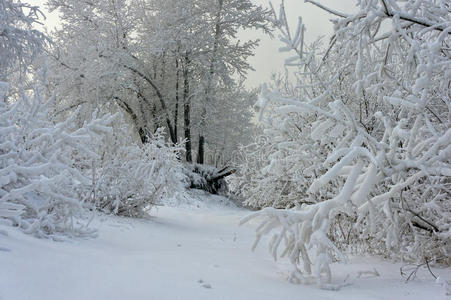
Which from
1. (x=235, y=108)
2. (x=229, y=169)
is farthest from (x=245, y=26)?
(x=229, y=169)

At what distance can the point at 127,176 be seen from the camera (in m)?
5.61

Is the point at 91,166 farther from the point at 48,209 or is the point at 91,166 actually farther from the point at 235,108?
the point at 235,108

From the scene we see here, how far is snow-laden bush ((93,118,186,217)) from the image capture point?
5.34 m

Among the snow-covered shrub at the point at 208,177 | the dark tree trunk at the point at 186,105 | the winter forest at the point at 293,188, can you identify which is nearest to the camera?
the winter forest at the point at 293,188

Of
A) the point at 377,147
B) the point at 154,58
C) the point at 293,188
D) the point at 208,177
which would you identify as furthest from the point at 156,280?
the point at 154,58

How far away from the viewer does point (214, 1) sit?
15.9 metres

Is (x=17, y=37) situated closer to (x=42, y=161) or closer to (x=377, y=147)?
(x=42, y=161)

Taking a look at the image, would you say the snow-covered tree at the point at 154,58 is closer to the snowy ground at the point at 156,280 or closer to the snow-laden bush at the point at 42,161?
the snow-laden bush at the point at 42,161

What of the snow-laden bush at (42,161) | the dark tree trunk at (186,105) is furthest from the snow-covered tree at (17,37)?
the dark tree trunk at (186,105)

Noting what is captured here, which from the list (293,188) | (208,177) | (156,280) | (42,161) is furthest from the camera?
(208,177)

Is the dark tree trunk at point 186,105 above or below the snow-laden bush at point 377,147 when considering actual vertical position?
above

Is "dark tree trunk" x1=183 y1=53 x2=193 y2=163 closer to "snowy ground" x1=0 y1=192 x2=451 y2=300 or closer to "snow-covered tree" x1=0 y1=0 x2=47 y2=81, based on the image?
"snow-covered tree" x1=0 y1=0 x2=47 y2=81

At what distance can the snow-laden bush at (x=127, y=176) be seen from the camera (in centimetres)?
534

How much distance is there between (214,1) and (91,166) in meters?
12.6
